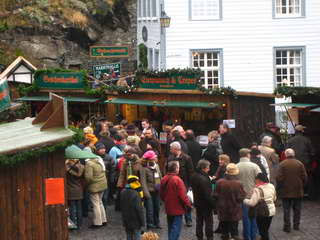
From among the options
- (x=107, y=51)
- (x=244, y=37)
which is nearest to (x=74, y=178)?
(x=107, y=51)

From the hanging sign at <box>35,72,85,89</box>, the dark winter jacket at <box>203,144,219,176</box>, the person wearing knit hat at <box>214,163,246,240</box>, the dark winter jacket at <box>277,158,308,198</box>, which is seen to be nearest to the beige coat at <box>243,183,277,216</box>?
the person wearing knit hat at <box>214,163,246,240</box>

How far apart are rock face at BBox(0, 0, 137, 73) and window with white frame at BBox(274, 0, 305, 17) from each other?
30.1 ft

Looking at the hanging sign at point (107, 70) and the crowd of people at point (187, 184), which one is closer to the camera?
the crowd of people at point (187, 184)

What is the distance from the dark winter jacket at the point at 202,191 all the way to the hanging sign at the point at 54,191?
10.2 ft

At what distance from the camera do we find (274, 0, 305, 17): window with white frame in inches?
1277

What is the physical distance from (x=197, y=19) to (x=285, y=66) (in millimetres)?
4004

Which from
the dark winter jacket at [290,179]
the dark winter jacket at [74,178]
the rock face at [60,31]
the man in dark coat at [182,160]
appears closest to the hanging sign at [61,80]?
the rock face at [60,31]

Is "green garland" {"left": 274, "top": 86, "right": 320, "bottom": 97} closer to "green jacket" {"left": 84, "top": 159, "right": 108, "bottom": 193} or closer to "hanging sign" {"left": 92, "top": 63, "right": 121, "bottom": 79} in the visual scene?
"green jacket" {"left": 84, "top": 159, "right": 108, "bottom": 193}

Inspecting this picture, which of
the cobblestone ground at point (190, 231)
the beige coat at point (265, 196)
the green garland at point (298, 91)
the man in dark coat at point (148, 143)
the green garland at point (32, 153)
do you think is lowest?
the cobblestone ground at point (190, 231)

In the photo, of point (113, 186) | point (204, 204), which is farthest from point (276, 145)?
point (204, 204)

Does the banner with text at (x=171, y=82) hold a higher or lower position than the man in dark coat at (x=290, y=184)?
higher

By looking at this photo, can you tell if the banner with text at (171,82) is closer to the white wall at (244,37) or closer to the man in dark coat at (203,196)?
the white wall at (244,37)

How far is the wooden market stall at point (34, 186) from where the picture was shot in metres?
12.7

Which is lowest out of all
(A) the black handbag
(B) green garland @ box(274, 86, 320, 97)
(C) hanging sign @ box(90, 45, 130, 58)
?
(A) the black handbag
